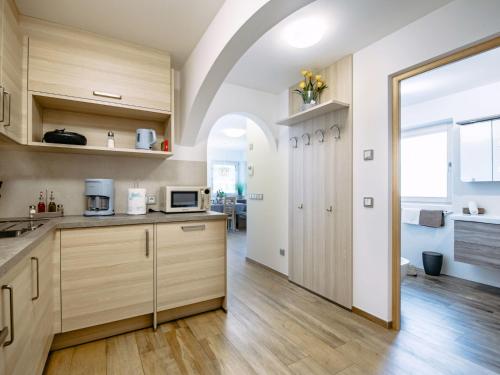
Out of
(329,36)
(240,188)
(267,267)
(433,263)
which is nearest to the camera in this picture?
(329,36)

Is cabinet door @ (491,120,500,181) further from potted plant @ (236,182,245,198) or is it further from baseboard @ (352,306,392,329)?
potted plant @ (236,182,245,198)

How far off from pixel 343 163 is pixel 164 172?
1802 millimetres

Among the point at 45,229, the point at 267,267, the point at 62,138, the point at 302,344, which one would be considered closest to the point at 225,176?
the point at 267,267

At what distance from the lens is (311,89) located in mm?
2701

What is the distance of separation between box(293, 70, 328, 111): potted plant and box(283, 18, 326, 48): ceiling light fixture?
521 millimetres

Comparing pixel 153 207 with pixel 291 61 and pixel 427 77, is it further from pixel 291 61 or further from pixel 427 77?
pixel 427 77

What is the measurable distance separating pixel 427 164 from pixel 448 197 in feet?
1.76

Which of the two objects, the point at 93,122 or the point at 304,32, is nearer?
the point at 304,32

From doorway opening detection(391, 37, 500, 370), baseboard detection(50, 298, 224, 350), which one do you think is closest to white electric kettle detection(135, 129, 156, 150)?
baseboard detection(50, 298, 224, 350)

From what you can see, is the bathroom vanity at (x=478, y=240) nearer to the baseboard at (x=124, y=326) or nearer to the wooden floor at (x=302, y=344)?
the wooden floor at (x=302, y=344)

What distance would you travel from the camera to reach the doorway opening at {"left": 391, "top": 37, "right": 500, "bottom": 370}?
2.08 metres

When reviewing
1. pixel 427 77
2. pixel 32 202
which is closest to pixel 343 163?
pixel 427 77

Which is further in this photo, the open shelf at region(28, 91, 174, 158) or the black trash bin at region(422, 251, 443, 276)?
the black trash bin at region(422, 251, 443, 276)

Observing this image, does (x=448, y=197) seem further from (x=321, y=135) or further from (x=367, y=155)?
(x=321, y=135)
